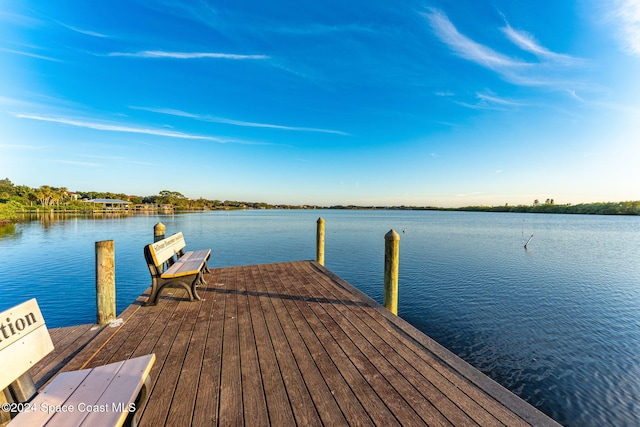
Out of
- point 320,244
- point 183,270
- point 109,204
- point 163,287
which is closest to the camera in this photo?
point 163,287

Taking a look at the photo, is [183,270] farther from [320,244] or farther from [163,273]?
[320,244]

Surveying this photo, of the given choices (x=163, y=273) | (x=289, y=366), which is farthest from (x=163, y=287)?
(x=289, y=366)

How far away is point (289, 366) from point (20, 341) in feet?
7.57

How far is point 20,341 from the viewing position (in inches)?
69.4

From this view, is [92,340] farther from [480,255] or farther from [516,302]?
[480,255]

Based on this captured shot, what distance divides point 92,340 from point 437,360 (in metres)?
4.58

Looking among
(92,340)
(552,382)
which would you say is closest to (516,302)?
(552,382)

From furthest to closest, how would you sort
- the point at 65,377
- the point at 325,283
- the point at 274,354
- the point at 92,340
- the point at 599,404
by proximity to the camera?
the point at 325,283 < the point at 599,404 < the point at 92,340 < the point at 274,354 < the point at 65,377

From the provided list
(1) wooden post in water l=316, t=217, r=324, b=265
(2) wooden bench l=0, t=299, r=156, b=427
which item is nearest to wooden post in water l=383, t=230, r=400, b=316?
(1) wooden post in water l=316, t=217, r=324, b=265

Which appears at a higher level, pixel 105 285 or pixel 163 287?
pixel 105 285

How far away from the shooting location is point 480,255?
60.1 feet

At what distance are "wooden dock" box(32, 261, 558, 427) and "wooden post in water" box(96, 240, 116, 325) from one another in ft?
0.80

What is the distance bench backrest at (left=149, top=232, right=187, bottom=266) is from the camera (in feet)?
15.8

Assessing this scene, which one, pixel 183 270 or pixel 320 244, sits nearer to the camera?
pixel 183 270
